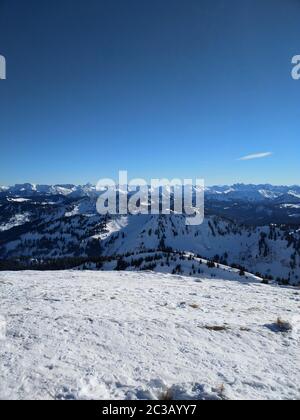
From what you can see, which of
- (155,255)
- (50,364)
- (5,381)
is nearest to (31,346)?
(50,364)

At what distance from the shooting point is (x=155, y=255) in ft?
545

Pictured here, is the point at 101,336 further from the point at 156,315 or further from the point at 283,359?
the point at 283,359

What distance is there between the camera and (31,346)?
414 inches

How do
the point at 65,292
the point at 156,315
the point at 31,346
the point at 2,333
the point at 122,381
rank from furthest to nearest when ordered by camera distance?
the point at 65,292, the point at 156,315, the point at 2,333, the point at 31,346, the point at 122,381

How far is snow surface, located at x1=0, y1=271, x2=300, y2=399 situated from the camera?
8.41 m

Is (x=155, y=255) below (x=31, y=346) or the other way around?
below

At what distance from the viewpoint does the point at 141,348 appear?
10.9m

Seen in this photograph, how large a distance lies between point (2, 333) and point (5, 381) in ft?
11.9

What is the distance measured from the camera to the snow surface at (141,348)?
8406 millimetres
